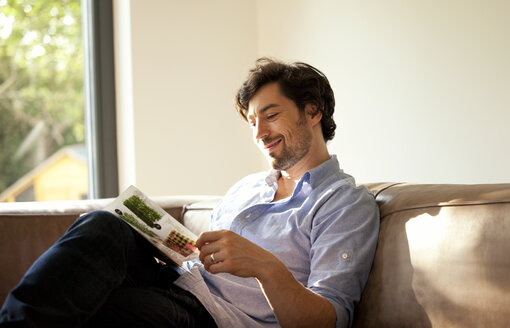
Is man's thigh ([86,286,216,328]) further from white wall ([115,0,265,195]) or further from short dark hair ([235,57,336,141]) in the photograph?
white wall ([115,0,265,195])

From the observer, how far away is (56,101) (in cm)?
279

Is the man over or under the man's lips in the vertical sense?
under

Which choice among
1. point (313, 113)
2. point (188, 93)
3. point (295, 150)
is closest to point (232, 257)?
point (295, 150)

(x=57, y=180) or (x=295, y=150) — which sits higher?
Answer: (x=295, y=150)

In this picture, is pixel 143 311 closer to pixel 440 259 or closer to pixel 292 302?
pixel 292 302

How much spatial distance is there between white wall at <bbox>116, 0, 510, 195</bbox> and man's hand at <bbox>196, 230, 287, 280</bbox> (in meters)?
0.94

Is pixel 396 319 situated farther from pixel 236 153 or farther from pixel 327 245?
pixel 236 153

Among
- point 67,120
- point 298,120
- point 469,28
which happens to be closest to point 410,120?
point 469,28

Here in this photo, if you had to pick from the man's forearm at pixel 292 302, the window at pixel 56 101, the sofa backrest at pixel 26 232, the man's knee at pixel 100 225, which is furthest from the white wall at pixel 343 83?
the man's knee at pixel 100 225

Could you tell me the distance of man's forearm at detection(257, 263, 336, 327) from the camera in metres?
1.28

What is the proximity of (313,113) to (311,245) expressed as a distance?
1.45 feet

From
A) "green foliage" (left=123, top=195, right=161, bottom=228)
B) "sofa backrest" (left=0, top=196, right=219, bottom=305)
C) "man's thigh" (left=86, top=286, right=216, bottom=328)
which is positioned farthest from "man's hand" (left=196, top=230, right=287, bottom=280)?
"sofa backrest" (left=0, top=196, right=219, bottom=305)

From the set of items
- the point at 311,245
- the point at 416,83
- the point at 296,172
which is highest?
the point at 416,83

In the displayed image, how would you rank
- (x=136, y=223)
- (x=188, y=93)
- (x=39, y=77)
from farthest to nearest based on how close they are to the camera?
(x=188, y=93), (x=39, y=77), (x=136, y=223)
